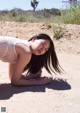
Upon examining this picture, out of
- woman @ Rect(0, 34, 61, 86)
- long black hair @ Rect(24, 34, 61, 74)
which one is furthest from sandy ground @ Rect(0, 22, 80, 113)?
long black hair @ Rect(24, 34, 61, 74)

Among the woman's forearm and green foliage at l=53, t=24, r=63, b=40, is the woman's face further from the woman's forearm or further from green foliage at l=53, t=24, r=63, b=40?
green foliage at l=53, t=24, r=63, b=40

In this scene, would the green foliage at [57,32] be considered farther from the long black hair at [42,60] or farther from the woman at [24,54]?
the woman at [24,54]

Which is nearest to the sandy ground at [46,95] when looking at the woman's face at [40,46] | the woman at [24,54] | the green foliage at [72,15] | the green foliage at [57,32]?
the woman at [24,54]

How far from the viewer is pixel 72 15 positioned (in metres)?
16.0

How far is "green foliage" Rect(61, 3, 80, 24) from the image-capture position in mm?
16000

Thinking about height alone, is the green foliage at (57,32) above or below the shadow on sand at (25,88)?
below

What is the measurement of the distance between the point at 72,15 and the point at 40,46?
32.5 ft

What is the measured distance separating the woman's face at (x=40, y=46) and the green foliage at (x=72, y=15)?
381 inches

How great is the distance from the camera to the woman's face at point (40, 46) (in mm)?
6352

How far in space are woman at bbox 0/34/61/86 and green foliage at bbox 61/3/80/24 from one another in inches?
373

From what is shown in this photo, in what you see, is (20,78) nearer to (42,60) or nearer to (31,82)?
(31,82)

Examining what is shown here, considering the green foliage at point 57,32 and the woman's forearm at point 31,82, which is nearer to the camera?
the woman's forearm at point 31,82

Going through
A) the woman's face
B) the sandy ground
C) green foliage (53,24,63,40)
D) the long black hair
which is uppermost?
the woman's face

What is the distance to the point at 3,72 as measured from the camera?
7.81 meters
